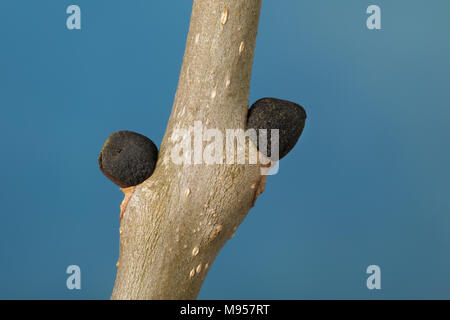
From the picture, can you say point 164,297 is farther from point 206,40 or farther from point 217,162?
point 206,40

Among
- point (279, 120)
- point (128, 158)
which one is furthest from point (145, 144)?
point (279, 120)

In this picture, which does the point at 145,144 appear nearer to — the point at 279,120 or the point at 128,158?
the point at 128,158

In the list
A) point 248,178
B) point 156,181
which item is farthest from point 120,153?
point 248,178

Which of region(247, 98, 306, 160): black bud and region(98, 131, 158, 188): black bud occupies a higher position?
region(247, 98, 306, 160): black bud

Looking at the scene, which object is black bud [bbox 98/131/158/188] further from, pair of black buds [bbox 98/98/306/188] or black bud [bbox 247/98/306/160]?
black bud [bbox 247/98/306/160]

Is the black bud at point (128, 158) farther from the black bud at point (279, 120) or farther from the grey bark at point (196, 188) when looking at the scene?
the black bud at point (279, 120)

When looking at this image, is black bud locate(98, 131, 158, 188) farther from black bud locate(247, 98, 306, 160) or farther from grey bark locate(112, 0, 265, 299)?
black bud locate(247, 98, 306, 160)

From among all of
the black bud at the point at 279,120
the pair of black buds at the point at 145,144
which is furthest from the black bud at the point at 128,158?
the black bud at the point at 279,120

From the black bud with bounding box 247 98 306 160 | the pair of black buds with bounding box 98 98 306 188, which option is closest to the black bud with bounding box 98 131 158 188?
the pair of black buds with bounding box 98 98 306 188
